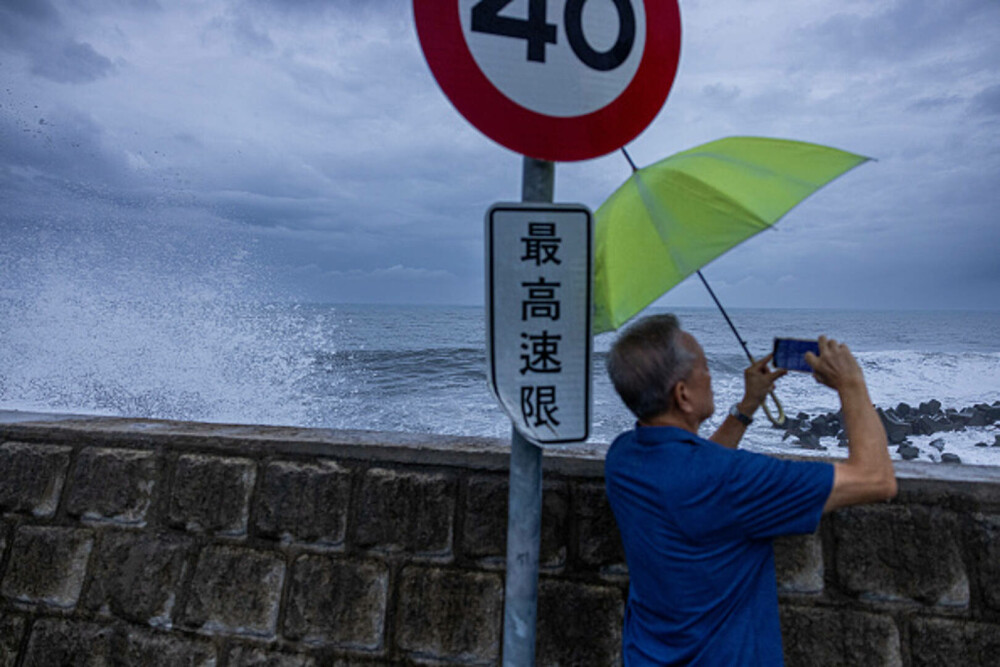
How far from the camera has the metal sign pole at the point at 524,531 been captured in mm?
1521

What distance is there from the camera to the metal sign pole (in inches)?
59.9

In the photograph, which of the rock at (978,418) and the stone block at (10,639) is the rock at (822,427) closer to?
the rock at (978,418)

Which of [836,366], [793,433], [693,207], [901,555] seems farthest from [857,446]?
[793,433]

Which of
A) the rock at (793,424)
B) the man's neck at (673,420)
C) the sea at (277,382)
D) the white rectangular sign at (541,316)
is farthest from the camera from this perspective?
the rock at (793,424)

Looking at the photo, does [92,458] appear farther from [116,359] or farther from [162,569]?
[116,359]

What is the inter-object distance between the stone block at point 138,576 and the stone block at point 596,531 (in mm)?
1499

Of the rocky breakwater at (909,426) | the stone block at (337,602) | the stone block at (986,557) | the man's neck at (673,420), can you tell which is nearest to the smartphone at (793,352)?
the man's neck at (673,420)

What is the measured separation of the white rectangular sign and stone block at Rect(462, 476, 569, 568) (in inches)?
30.8

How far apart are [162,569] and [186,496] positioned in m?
0.29

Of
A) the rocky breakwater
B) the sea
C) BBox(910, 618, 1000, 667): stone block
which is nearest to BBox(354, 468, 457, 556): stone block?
BBox(910, 618, 1000, 667): stone block

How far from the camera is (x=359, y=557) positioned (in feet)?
7.61

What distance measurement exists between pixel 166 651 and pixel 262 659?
0.39 m

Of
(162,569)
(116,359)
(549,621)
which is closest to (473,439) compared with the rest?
(549,621)

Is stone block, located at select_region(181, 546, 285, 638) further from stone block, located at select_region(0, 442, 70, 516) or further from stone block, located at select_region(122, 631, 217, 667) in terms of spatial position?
stone block, located at select_region(0, 442, 70, 516)
